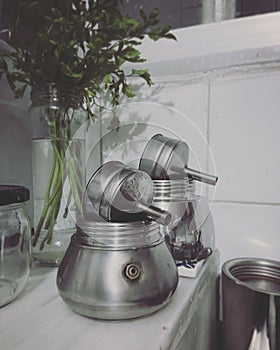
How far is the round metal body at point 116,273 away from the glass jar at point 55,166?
13 cm

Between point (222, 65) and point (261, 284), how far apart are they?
417 millimetres

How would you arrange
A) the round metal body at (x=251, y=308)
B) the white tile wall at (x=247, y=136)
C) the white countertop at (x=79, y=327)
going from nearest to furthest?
the white countertop at (x=79, y=327), the round metal body at (x=251, y=308), the white tile wall at (x=247, y=136)

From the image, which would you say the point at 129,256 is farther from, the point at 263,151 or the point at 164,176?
the point at 263,151

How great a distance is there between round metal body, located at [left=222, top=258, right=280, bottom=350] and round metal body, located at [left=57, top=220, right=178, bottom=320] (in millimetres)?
130

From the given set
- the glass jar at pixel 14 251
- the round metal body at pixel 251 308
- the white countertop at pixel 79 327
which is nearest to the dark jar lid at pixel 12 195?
the glass jar at pixel 14 251

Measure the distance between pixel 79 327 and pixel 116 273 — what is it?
0.07 meters

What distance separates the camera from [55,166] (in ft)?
1.61

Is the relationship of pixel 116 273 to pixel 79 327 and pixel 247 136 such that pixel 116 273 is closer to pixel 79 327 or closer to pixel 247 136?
pixel 79 327

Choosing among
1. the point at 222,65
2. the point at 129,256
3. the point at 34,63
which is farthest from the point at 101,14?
Result: the point at 129,256

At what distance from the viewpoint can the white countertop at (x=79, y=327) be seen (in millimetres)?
280

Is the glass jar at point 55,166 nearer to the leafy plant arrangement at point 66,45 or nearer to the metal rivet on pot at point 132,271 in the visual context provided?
the leafy plant arrangement at point 66,45

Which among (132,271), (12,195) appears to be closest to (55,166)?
(12,195)

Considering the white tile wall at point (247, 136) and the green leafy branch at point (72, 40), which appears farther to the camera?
the white tile wall at point (247, 136)

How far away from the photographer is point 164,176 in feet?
1.55
